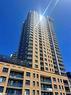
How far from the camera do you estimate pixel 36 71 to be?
5434cm

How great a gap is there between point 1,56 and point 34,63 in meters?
16.8

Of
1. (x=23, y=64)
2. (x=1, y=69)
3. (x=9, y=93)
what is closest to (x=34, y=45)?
(x=23, y=64)

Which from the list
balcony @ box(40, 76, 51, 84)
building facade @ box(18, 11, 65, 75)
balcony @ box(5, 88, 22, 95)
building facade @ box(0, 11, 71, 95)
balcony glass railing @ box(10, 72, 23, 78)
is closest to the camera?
balcony @ box(5, 88, 22, 95)

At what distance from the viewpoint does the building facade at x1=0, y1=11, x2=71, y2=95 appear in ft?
151

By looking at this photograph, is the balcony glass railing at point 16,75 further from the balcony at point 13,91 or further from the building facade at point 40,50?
the building facade at point 40,50

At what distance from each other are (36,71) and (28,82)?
7.37m

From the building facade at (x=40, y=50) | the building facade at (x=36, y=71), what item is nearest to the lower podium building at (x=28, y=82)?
the building facade at (x=36, y=71)

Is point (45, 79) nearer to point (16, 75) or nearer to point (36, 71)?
point (36, 71)

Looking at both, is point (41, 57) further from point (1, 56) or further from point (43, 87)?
point (1, 56)

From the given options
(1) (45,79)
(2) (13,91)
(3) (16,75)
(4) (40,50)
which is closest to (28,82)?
(3) (16,75)

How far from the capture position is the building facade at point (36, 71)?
46.1m

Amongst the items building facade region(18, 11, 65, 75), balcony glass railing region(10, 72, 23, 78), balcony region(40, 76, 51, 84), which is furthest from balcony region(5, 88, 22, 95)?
building facade region(18, 11, 65, 75)

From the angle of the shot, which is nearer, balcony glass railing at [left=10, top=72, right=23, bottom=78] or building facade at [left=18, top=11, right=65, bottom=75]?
balcony glass railing at [left=10, top=72, right=23, bottom=78]

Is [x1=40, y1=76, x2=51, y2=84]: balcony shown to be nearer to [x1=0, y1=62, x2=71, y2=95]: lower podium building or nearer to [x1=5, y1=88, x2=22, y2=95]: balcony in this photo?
[x1=0, y1=62, x2=71, y2=95]: lower podium building
